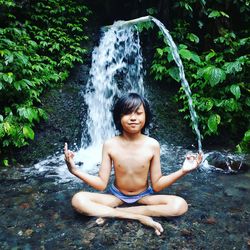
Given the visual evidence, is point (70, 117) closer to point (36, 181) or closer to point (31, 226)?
point (36, 181)

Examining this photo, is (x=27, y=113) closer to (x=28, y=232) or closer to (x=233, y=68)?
(x=28, y=232)

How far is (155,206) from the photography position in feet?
9.72

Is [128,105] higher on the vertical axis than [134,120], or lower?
higher

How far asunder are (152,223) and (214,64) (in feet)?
15.5

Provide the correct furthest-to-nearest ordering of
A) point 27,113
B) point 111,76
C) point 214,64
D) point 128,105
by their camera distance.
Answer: point 111,76
point 214,64
point 27,113
point 128,105

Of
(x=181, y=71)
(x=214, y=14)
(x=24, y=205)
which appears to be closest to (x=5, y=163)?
(x=24, y=205)

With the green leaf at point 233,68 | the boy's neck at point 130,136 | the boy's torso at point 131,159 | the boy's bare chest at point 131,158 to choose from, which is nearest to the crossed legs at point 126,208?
the boy's torso at point 131,159

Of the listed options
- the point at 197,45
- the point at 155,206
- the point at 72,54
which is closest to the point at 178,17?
the point at 197,45

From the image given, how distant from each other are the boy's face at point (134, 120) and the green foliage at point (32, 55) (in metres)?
3.02

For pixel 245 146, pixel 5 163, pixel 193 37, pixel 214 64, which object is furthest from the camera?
pixel 193 37

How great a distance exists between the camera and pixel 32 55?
255 inches

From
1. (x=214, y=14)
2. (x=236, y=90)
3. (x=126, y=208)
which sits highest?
(x=214, y=14)

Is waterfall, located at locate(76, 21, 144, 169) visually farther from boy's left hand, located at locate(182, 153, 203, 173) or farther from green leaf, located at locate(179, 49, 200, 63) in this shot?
boy's left hand, located at locate(182, 153, 203, 173)

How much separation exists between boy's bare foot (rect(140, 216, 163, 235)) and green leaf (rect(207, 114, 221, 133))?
138 inches
